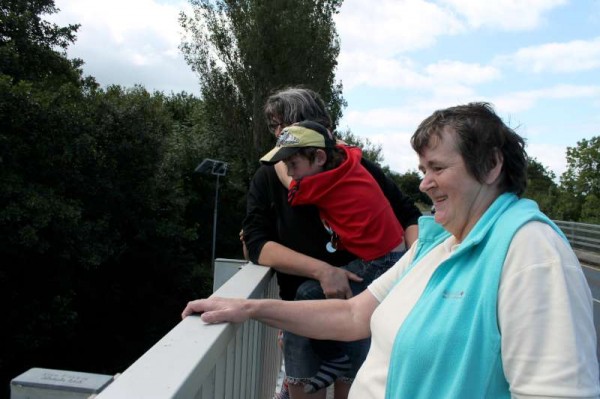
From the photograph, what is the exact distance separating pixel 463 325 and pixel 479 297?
0.23ft

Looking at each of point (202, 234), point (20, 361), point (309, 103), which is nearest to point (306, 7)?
point (202, 234)

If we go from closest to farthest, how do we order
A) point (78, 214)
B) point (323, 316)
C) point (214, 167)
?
point (323, 316), point (78, 214), point (214, 167)

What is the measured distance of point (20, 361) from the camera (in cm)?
1451

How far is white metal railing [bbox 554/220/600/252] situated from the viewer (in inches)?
784

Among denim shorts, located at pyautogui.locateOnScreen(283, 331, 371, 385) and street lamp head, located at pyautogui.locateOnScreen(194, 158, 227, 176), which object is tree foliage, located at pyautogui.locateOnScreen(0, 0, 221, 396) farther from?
denim shorts, located at pyautogui.locateOnScreen(283, 331, 371, 385)

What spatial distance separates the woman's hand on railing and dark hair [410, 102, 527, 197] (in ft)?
2.44

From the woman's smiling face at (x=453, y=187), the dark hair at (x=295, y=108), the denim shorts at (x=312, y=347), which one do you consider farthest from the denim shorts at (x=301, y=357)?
the woman's smiling face at (x=453, y=187)

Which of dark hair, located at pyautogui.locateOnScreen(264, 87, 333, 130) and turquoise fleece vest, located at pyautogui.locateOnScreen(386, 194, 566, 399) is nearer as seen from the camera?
turquoise fleece vest, located at pyautogui.locateOnScreen(386, 194, 566, 399)

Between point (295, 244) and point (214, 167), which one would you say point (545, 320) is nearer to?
point (295, 244)

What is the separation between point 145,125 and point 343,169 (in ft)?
51.9

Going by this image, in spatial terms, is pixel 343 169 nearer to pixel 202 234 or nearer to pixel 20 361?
pixel 20 361

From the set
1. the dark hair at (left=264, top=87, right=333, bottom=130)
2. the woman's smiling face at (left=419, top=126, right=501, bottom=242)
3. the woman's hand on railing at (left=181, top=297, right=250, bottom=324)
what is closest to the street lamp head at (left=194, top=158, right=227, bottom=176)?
the dark hair at (left=264, top=87, right=333, bottom=130)

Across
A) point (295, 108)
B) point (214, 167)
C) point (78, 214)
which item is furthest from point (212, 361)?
point (214, 167)

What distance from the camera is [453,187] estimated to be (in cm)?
149
